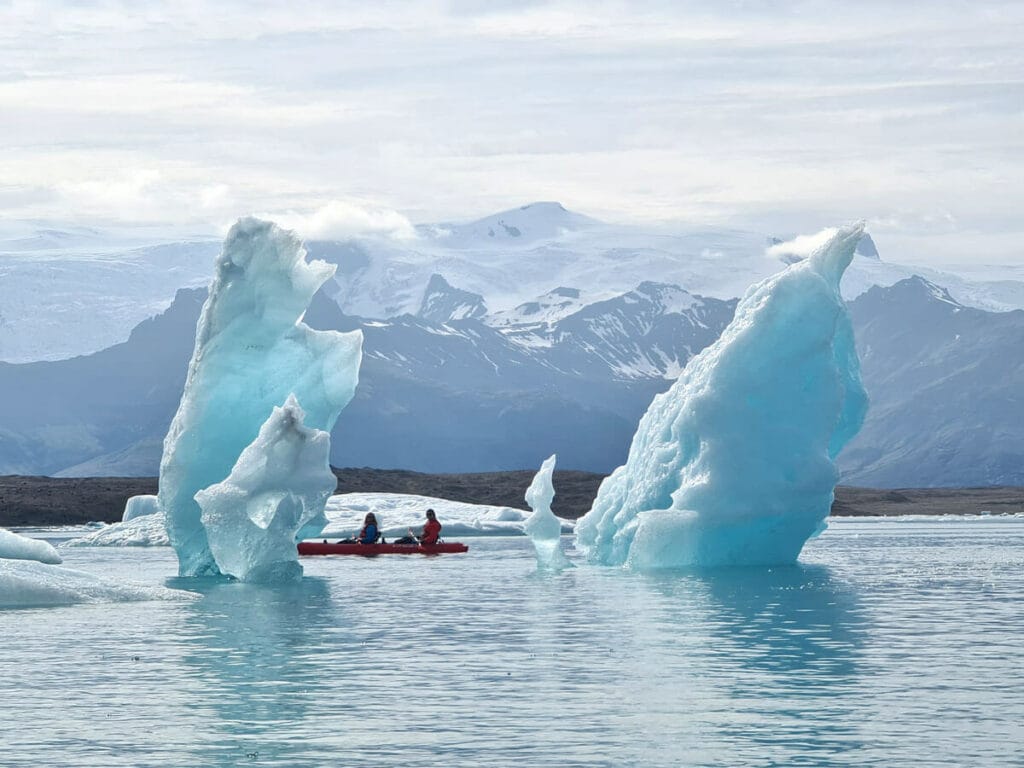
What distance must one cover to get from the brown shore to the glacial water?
7854cm

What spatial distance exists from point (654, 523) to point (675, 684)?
2024 cm

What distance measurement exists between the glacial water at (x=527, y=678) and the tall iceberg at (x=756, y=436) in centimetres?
389

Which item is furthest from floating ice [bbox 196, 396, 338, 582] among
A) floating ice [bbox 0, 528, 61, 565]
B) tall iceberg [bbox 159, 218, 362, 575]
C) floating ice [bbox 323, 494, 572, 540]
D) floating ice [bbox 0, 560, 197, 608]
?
floating ice [bbox 323, 494, 572, 540]

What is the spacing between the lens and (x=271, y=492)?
114 ft

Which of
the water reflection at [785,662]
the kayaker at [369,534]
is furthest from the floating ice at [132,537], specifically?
the water reflection at [785,662]

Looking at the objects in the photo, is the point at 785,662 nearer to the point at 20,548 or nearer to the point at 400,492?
the point at 20,548

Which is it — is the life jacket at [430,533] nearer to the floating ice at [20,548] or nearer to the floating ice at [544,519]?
the floating ice at [544,519]

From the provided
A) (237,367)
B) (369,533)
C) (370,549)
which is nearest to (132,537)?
(369,533)

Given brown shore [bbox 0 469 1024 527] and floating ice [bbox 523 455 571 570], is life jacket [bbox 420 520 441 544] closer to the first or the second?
floating ice [bbox 523 455 571 570]

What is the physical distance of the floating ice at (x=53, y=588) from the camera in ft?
95.1

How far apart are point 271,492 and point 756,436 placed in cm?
1143

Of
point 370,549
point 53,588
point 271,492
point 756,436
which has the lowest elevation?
point 370,549

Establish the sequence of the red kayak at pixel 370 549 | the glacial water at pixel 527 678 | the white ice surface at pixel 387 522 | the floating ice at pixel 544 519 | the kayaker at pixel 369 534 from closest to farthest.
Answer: the glacial water at pixel 527 678, the floating ice at pixel 544 519, the red kayak at pixel 370 549, the kayaker at pixel 369 534, the white ice surface at pixel 387 522

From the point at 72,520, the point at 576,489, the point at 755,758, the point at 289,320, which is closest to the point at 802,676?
the point at 755,758
